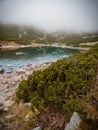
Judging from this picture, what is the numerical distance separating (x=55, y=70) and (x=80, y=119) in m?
5.75

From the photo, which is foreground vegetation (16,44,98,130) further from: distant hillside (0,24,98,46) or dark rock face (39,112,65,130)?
distant hillside (0,24,98,46)

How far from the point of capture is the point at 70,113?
37.6ft

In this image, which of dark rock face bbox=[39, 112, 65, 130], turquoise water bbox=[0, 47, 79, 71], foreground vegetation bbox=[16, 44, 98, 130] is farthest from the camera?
turquoise water bbox=[0, 47, 79, 71]

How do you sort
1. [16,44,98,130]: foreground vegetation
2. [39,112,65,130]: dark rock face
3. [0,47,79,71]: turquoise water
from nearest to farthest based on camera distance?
[16,44,98,130]: foreground vegetation < [39,112,65,130]: dark rock face < [0,47,79,71]: turquoise water

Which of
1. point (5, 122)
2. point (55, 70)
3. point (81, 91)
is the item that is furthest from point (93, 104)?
point (55, 70)

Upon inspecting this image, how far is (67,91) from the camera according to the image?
1301 centimetres

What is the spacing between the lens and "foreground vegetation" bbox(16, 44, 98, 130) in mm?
9914

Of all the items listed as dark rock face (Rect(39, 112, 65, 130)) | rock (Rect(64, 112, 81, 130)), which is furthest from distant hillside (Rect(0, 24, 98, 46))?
rock (Rect(64, 112, 81, 130))

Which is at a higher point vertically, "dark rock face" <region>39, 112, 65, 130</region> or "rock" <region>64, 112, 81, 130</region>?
"rock" <region>64, 112, 81, 130</region>

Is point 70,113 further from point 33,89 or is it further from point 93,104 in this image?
point 33,89

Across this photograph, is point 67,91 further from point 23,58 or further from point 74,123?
point 23,58

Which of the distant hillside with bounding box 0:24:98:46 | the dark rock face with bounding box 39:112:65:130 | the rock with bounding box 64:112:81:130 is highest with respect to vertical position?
the rock with bounding box 64:112:81:130

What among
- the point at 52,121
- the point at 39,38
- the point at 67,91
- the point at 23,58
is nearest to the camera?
the point at 52,121

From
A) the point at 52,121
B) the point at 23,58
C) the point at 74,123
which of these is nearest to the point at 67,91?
the point at 52,121
